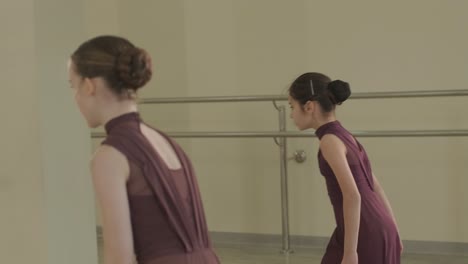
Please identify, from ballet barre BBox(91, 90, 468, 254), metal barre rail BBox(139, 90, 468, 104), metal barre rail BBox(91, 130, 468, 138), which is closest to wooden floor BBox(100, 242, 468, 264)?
ballet barre BBox(91, 90, 468, 254)

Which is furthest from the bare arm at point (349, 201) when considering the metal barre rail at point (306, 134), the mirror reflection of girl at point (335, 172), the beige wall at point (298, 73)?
the beige wall at point (298, 73)

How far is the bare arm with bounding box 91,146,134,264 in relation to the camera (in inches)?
56.7

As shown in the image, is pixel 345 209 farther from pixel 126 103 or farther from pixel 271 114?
pixel 271 114

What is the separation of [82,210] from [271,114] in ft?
6.65

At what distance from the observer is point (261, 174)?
4.67 m

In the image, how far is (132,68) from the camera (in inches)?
59.2

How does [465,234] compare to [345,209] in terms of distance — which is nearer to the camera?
[345,209]

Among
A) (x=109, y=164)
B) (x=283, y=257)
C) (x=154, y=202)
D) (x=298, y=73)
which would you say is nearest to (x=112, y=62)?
(x=109, y=164)

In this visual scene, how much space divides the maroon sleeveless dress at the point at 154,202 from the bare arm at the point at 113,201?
0.03 metres

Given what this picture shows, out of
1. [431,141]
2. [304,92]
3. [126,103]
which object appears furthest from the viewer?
[431,141]

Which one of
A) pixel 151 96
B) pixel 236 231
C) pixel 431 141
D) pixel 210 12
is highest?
pixel 210 12

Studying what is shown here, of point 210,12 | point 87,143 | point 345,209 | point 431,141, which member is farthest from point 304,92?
point 210,12

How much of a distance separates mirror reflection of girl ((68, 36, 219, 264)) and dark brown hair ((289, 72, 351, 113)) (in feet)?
3.15

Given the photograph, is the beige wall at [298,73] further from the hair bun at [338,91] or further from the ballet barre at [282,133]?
the hair bun at [338,91]
